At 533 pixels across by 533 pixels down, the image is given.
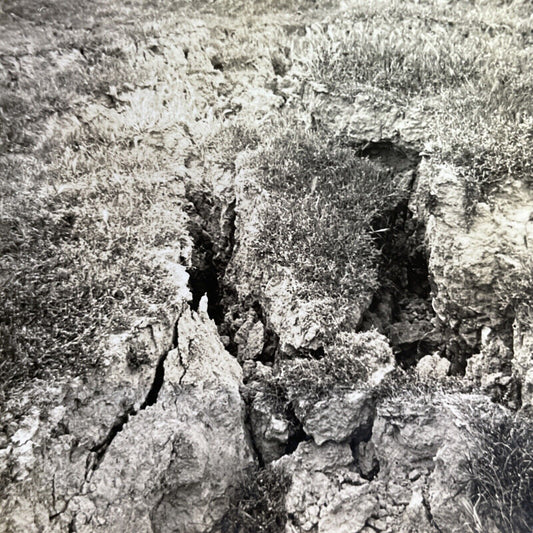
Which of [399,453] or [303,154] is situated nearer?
[399,453]

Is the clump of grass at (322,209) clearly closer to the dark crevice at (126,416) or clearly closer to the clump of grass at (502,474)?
the dark crevice at (126,416)

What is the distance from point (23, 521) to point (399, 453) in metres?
2.58

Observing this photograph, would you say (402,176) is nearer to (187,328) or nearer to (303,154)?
(303,154)

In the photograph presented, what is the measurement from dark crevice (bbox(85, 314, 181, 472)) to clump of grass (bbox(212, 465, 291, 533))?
0.94 meters

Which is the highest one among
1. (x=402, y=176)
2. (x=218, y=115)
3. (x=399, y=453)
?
(x=218, y=115)

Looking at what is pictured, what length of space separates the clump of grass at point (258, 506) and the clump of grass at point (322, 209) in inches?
60.2

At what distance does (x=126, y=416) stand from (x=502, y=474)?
8.67 ft

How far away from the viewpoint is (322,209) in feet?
14.3

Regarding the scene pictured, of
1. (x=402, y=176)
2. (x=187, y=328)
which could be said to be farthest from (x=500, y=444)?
(x=402, y=176)

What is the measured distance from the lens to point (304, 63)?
5.89 metres

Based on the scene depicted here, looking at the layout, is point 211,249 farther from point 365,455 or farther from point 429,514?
point 429,514

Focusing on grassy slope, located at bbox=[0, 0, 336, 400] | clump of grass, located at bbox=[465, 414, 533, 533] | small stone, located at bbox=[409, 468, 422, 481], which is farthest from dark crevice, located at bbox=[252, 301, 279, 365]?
clump of grass, located at bbox=[465, 414, 533, 533]

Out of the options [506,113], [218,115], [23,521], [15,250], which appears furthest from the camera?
[218,115]

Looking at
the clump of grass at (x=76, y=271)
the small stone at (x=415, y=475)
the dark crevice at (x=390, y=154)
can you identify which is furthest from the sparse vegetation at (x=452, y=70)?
the clump of grass at (x=76, y=271)
